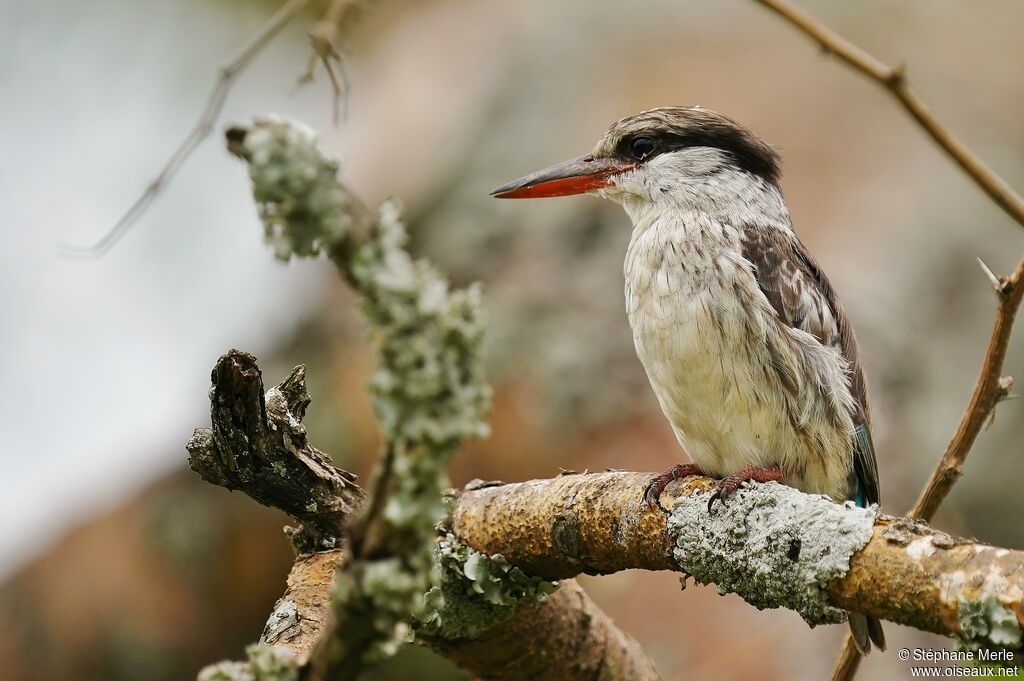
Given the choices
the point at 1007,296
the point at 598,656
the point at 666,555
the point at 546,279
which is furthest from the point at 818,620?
the point at 546,279

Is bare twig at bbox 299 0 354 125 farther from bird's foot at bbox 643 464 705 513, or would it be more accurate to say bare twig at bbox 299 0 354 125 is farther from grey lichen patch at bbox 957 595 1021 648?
grey lichen patch at bbox 957 595 1021 648

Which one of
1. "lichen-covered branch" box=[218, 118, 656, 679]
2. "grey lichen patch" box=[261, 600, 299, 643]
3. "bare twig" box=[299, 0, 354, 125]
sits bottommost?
"grey lichen patch" box=[261, 600, 299, 643]

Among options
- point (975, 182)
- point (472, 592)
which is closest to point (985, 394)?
point (975, 182)

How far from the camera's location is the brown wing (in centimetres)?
279

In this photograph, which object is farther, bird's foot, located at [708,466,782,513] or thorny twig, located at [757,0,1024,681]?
bird's foot, located at [708,466,782,513]

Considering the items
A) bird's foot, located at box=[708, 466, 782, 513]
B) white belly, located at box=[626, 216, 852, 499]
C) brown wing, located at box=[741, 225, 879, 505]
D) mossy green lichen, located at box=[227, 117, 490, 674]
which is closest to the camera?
mossy green lichen, located at box=[227, 117, 490, 674]

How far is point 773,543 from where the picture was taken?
6.13 ft

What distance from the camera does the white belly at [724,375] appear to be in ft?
8.75

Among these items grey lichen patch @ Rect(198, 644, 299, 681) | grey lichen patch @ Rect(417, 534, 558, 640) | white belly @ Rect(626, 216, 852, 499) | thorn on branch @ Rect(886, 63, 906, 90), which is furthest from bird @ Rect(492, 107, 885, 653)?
grey lichen patch @ Rect(198, 644, 299, 681)

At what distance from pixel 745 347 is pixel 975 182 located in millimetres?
1052

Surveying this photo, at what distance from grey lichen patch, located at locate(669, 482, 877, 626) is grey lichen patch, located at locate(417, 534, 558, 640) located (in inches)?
16.5

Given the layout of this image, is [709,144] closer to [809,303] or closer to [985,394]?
[809,303]

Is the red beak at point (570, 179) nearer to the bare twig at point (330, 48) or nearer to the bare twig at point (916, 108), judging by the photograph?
the bare twig at point (330, 48)

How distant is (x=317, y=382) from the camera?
4703 mm
